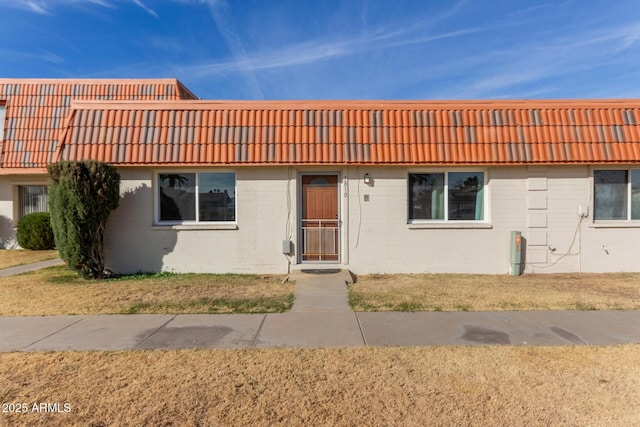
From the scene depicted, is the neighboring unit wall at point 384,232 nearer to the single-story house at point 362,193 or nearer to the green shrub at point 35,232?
the single-story house at point 362,193

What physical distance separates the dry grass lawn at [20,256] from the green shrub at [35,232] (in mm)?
362

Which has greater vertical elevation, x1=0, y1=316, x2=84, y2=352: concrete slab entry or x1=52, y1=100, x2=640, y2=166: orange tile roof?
x1=52, y1=100, x2=640, y2=166: orange tile roof

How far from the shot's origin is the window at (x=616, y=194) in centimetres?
942

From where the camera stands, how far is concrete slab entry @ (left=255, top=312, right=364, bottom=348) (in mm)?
4855

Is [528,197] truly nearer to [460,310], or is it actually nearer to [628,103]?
[628,103]

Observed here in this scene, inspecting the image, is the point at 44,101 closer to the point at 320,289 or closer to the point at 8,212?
the point at 8,212

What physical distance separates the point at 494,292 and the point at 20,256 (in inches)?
565

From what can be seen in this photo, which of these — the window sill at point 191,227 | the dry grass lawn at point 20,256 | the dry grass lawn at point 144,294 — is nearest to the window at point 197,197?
the window sill at point 191,227

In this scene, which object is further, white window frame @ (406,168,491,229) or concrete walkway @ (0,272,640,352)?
white window frame @ (406,168,491,229)

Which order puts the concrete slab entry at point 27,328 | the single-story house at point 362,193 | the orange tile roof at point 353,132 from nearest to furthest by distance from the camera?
the concrete slab entry at point 27,328, the orange tile roof at point 353,132, the single-story house at point 362,193

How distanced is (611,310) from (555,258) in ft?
11.1

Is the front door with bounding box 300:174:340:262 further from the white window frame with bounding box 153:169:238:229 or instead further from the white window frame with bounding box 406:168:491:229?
the white window frame with bounding box 406:168:491:229

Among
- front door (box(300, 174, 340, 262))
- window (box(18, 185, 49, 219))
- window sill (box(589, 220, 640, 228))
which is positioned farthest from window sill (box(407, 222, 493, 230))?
window (box(18, 185, 49, 219))

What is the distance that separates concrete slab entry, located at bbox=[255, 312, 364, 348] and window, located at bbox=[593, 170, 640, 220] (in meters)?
7.51
